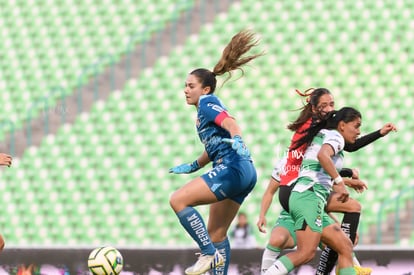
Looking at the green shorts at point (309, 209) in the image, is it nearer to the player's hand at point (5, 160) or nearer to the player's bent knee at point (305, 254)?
the player's bent knee at point (305, 254)

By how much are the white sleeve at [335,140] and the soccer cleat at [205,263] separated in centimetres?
125

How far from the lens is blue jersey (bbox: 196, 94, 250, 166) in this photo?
701 centimetres

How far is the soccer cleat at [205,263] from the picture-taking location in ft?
22.7

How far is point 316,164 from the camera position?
7328mm

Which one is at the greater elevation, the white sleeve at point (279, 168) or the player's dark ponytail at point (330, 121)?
the player's dark ponytail at point (330, 121)

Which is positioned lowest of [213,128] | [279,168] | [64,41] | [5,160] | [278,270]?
[278,270]

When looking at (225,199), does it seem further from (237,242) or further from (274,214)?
(274,214)

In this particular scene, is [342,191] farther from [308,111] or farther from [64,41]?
[64,41]

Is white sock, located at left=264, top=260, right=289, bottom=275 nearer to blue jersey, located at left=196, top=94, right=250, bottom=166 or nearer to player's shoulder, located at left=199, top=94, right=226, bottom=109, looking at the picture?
blue jersey, located at left=196, top=94, right=250, bottom=166

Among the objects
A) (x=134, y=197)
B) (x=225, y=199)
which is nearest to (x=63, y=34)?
(x=134, y=197)

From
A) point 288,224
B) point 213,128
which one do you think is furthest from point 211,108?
point 288,224

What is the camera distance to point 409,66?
15.6 m

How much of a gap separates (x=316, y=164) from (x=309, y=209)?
0.42 metres

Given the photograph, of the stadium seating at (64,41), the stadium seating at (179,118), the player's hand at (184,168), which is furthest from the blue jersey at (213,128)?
the stadium seating at (64,41)
